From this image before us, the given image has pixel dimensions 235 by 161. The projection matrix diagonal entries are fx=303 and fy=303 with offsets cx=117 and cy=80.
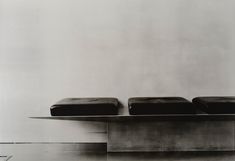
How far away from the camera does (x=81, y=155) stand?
70.1 inches

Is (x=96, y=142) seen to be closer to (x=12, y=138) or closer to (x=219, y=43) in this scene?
(x=12, y=138)

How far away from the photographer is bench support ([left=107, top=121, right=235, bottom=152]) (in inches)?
75.9

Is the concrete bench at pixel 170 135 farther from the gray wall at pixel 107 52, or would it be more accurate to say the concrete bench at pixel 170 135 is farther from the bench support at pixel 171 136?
the gray wall at pixel 107 52

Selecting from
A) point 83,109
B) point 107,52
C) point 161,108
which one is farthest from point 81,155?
point 107,52

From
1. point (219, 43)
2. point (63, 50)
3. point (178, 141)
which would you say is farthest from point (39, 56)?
point (219, 43)

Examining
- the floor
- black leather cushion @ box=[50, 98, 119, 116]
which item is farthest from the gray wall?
black leather cushion @ box=[50, 98, 119, 116]

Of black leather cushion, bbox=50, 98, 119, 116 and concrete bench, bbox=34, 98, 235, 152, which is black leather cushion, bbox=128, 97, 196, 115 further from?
concrete bench, bbox=34, 98, 235, 152

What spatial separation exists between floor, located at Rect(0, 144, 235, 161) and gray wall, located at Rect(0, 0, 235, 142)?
0.12 m

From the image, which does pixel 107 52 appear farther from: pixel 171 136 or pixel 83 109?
pixel 171 136

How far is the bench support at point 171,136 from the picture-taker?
75.9 inches

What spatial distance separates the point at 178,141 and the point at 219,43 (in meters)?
0.70

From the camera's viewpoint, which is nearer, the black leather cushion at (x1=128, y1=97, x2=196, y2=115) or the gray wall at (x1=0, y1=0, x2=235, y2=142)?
the black leather cushion at (x1=128, y1=97, x2=196, y2=115)

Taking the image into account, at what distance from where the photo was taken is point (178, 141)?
6.40 feet

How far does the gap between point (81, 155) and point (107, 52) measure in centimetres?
69
